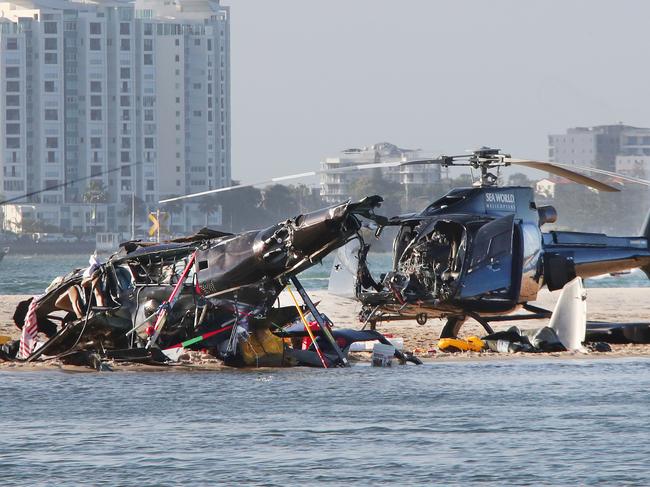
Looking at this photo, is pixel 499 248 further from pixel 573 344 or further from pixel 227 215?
pixel 227 215

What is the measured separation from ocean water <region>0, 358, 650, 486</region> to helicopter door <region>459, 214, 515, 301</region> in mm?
1323

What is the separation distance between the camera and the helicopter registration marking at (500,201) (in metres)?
24.6

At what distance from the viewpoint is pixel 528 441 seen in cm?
1720

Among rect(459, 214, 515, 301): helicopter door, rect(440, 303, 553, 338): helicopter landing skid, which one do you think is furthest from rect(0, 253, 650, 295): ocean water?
rect(459, 214, 515, 301): helicopter door

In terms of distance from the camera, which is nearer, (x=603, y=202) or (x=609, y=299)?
(x=609, y=299)

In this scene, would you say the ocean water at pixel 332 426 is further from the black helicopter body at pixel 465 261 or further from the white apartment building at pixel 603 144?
the white apartment building at pixel 603 144

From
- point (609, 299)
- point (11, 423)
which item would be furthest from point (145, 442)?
point (609, 299)

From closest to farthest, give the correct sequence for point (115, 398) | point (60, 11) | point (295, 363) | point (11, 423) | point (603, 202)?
1. point (11, 423)
2. point (115, 398)
3. point (295, 363)
4. point (603, 202)
5. point (60, 11)

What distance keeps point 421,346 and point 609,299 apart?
21993 millimetres

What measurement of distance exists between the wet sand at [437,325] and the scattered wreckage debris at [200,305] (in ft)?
2.80

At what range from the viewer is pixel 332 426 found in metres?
18.3

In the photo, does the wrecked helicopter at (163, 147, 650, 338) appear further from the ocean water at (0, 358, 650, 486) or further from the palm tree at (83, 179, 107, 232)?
the palm tree at (83, 179, 107, 232)

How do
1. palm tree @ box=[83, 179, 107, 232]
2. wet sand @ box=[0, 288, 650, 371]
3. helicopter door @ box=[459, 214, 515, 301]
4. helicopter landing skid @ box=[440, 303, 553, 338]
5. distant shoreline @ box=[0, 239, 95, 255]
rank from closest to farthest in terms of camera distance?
helicopter door @ box=[459, 214, 515, 301] → helicopter landing skid @ box=[440, 303, 553, 338] → wet sand @ box=[0, 288, 650, 371] → distant shoreline @ box=[0, 239, 95, 255] → palm tree @ box=[83, 179, 107, 232]

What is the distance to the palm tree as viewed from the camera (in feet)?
614
